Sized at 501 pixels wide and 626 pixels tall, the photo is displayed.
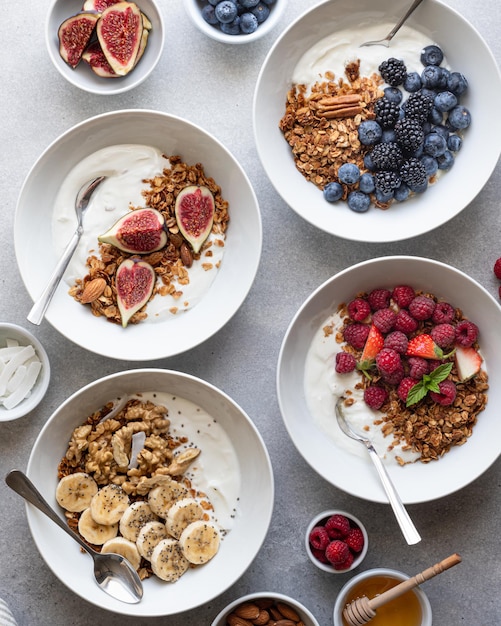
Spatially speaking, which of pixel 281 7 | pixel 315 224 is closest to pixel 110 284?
pixel 315 224

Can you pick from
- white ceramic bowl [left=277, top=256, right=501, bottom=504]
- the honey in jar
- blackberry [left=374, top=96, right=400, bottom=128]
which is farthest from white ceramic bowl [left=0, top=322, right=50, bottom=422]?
blackberry [left=374, top=96, right=400, bottom=128]

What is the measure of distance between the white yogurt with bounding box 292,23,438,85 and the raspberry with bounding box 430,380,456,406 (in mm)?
1022

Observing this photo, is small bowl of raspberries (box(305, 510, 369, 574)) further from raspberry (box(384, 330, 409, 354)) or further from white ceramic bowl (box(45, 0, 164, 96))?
white ceramic bowl (box(45, 0, 164, 96))

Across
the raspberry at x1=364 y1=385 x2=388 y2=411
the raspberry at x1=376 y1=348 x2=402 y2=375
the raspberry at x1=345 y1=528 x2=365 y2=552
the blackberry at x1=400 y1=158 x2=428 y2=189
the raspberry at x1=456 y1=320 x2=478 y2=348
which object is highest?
the blackberry at x1=400 y1=158 x2=428 y2=189

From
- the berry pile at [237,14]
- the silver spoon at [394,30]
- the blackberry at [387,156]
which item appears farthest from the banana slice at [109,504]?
the silver spoon at [394,30]

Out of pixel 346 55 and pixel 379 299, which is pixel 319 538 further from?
pixel 346 55

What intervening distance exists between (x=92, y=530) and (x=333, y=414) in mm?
847

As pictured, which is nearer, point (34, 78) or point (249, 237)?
point (249, 237)

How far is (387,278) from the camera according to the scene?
89.7 inches

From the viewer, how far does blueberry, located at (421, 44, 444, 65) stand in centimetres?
229

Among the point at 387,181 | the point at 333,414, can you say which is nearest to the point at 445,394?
the point at 333,414

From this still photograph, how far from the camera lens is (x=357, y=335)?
2.25 m

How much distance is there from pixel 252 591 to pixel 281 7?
6.31ft

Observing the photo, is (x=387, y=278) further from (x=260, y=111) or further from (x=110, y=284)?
(x=110, y=284)
